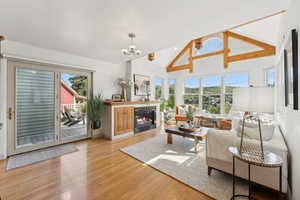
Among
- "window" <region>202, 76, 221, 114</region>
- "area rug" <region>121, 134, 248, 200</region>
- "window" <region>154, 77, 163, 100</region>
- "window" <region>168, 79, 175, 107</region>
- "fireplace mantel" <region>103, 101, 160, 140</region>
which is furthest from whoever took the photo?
"window" <region>168, 79, 175, 107</region>

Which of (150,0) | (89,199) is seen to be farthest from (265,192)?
(150,0)

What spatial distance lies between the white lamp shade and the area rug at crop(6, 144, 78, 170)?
352cm

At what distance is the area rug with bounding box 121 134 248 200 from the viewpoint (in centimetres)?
180

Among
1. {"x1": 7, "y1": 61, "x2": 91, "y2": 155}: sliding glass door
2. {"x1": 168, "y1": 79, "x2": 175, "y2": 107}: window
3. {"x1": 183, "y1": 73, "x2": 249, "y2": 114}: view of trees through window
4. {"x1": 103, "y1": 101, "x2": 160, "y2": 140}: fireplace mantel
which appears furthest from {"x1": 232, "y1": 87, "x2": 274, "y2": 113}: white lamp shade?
{"x1": 168, "y1": 79, "x2": 175, "y2": 107}: window

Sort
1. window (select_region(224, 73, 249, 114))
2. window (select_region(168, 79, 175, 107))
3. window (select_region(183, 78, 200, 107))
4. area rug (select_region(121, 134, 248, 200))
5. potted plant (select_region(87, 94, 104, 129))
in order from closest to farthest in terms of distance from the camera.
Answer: area rug (select_region(121, 134, 248, 200))
potted plant (select_region(87, 94, 104, 129))
window (select_region(224, 73, 249, 114))
window (select_region(183, 78, 200, 107))
window (select_region(168, 79, 175, 107))

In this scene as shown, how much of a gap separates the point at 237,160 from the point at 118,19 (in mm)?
2817

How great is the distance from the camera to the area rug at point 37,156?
2498 mm

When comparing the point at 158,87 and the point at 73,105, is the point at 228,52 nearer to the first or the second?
the point at 158,87

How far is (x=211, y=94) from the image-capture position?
611 cm

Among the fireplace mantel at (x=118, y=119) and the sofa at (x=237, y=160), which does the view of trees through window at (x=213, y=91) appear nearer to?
the fireplace mantel at (x=118, y=119)

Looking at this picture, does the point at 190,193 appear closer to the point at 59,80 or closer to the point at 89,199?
the point at 89,199

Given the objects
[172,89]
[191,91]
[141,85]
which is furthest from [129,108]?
[191,91]

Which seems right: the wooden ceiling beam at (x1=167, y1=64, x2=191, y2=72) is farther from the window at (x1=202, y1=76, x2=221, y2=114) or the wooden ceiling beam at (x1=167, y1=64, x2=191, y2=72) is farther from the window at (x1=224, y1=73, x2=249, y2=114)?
the window at (x1=224, y1=73, x2=249, y2=114)

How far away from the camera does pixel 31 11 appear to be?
1.97 m
